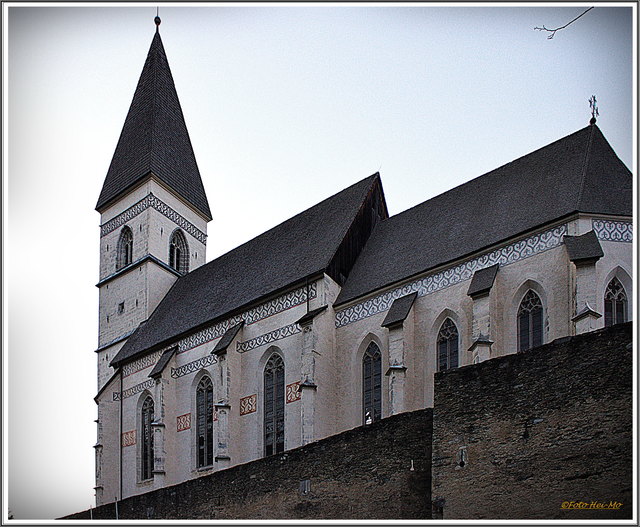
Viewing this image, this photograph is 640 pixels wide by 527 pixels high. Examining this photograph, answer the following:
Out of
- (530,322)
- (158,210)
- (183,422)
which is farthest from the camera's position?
(158,210)

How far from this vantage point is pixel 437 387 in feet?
57.3

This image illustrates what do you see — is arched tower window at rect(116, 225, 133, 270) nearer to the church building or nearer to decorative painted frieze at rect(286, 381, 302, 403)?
the church building

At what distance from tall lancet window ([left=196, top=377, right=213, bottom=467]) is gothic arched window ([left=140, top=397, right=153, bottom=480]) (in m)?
2.88

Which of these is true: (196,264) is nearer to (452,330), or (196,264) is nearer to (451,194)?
(451,194)

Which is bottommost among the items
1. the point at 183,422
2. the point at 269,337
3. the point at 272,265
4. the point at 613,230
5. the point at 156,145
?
the point at 183,422

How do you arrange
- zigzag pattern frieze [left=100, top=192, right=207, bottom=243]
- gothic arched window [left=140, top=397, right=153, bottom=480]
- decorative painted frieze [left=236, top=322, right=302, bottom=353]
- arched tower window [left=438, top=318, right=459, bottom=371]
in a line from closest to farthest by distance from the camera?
arched tower window [left=438, top=318, right=459, bottom=371], decorative painted frieze [left=236, top=322, right=302, bottom=353], gothic arched window [left=140, top=397, right=153, bottom=480], zigzag pattern frieze [left=100, top=192, right=207, bottom=243]

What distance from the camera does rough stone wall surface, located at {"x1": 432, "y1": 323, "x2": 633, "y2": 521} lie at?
1500 centimetres

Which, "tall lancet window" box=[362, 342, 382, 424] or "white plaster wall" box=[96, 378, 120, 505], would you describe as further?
"white plaster wall" box=[96, 378, 120, 505]

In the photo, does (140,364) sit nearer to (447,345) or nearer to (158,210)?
(158,210)

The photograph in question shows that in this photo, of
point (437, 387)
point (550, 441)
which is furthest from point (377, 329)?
point (550, 441)

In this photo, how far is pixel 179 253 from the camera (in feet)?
144

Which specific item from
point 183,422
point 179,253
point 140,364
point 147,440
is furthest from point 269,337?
point 179,253

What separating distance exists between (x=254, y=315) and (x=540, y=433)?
17.6m

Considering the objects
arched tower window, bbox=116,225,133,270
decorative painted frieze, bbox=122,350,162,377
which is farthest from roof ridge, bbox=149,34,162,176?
decorative painted frieze, bbox=122,350,162,377
